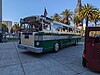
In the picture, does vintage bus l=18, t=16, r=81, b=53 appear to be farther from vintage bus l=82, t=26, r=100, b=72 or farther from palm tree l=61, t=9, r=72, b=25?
palm tree l=61, t=9, r=72, b=25

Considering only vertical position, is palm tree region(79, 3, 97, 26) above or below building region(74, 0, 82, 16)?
below

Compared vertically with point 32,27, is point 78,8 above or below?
above

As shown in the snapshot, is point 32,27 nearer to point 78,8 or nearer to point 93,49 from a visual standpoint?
point 93,49

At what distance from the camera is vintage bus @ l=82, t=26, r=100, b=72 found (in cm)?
628

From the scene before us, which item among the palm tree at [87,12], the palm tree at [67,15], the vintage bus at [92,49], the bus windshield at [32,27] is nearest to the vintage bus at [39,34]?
the bus windshield at [32,27]

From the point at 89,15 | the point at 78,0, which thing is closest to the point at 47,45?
the point at 89,15

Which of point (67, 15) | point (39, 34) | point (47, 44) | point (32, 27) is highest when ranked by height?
point (67, 15)

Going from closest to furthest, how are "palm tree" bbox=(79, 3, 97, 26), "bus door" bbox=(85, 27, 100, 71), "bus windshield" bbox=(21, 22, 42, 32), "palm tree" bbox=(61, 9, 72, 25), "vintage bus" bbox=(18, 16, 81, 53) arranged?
"bus door" bbox=(85, 27, 100, 71) < "vintage bus" bbox=(18, 16, 81, 53) < "bus windshield" bbox=(21, 22, 42, 32) < "palm tree" bbox=(79, 3, 97, 26) < "palm tree" bbox=(61, 9, 72, 25)

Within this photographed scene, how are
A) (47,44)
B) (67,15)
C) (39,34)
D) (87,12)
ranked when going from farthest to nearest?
(67,15) → (87,12) → (47,44) → (39,34)

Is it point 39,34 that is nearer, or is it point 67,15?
point 39,34

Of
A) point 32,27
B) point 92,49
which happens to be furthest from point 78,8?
point 92,49

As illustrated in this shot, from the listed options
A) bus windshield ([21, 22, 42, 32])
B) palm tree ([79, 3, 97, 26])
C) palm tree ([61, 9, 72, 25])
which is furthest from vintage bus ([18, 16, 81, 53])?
palm tree ([61, 9, 72, 25])

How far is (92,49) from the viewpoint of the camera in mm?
6441

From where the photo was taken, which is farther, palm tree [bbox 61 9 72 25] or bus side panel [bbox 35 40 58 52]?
palm tree [bbox 61 9 72 25]
